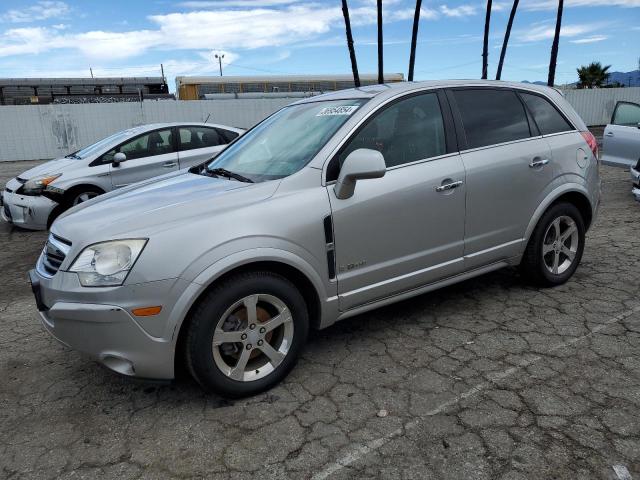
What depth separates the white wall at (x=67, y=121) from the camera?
63.5ft

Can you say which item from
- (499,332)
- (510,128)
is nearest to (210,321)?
(499,332)

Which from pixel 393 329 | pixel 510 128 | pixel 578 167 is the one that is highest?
pixel 510 128

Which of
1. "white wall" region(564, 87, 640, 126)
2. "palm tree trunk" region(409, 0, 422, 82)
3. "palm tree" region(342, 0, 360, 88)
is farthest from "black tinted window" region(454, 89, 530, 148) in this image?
"white wall" region(564, 87, 640, 126)

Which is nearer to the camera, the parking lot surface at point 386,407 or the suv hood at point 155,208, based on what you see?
the parking lot surface at point 386,407

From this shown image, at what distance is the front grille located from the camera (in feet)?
9.02

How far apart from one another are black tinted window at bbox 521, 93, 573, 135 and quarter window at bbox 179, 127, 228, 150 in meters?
5.22

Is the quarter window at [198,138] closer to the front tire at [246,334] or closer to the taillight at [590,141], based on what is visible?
the taillight at [590,141]

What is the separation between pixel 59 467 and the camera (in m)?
2.39

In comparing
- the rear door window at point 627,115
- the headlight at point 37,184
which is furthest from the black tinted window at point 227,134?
the rear door window at point 627,115

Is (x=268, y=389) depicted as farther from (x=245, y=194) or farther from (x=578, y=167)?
(x=578, y=167)

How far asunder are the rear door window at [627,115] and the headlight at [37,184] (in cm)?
840

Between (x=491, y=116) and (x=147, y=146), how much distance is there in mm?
5476

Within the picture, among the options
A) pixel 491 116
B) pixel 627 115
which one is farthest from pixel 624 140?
pixel 491 116

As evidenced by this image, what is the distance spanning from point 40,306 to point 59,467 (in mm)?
861
